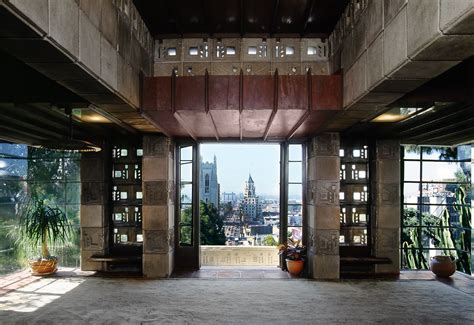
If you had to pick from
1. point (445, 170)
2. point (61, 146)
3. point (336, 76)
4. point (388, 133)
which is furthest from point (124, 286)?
point (445, 170)

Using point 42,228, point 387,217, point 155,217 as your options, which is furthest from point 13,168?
point 387,217

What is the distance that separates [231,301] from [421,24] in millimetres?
5214

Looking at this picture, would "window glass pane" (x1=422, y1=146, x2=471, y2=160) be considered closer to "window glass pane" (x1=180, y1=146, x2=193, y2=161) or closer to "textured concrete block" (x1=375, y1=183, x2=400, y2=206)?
"textured concrete block" (x1=375, y1=183, x2=400, y2=206)

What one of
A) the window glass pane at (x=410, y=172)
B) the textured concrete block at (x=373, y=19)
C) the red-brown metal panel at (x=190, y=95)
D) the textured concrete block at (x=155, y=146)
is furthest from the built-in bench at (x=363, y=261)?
the textured concrete block at (x=373, y=19)

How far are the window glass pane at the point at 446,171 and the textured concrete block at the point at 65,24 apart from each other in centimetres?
955

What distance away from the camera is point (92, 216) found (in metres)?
9.10

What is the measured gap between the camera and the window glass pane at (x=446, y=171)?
10477 mm

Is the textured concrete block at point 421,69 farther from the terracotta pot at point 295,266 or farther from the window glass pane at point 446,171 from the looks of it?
the window glass pane at point 446,171

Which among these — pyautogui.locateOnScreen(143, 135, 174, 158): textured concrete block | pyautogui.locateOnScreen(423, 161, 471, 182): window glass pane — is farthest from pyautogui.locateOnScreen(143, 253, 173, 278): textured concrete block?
pyautogui.locateOnScreen(423, 161, 471, 182): window glass pane

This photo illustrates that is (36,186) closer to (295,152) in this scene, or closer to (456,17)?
(295,152)

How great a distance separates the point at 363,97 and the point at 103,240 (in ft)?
22.1

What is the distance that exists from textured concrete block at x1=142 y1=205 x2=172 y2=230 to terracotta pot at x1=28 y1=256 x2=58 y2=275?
7.24 feet

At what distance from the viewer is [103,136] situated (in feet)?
29.9

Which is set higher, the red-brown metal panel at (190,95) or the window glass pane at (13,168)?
the red-brown metal panel at (190,95)
